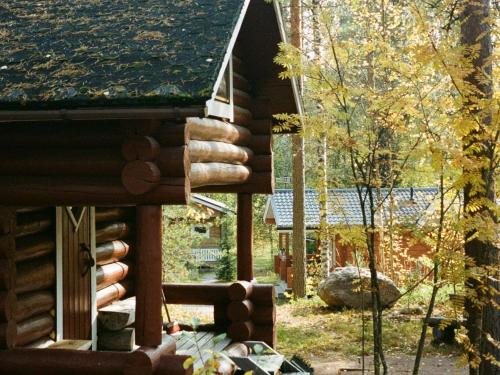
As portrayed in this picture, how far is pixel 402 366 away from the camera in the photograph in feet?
38.4

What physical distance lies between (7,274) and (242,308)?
14.3 ft

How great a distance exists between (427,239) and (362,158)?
0.94 m

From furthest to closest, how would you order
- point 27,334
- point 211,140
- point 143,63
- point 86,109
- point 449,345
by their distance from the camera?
point 449,345, point 211,140, point 27,334, point 143,63, point 86,109

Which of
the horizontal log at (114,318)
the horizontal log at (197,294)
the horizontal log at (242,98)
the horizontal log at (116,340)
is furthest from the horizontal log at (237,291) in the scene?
the horizontal log at (242,98)

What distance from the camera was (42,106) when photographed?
19.2 feet

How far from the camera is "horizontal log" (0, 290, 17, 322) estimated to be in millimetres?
6805

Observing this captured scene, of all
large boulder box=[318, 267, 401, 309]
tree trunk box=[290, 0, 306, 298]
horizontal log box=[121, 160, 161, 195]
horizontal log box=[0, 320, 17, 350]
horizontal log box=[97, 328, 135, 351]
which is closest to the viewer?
horizontal log box=[121, 160, 161, 195]

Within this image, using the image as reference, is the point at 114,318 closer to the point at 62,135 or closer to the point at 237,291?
the point at 237,291

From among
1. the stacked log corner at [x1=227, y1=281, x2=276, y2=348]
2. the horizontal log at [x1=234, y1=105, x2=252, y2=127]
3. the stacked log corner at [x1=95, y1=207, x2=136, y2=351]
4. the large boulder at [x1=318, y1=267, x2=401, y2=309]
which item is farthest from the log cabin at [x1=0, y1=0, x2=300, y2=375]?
the large boulder at [x1=318, y1=267, x2=401, y2=309]

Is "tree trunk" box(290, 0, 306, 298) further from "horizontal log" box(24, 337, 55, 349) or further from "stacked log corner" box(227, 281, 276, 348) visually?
"horizontal log" box(24, 337, 55, 349)

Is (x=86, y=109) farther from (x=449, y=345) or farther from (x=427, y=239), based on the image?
(x=449, y=345)

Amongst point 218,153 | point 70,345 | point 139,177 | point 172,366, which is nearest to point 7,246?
point 70,345

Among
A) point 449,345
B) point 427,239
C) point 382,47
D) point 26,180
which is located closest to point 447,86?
point 382,47

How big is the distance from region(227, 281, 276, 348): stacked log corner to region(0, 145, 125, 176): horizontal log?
4515 mm
